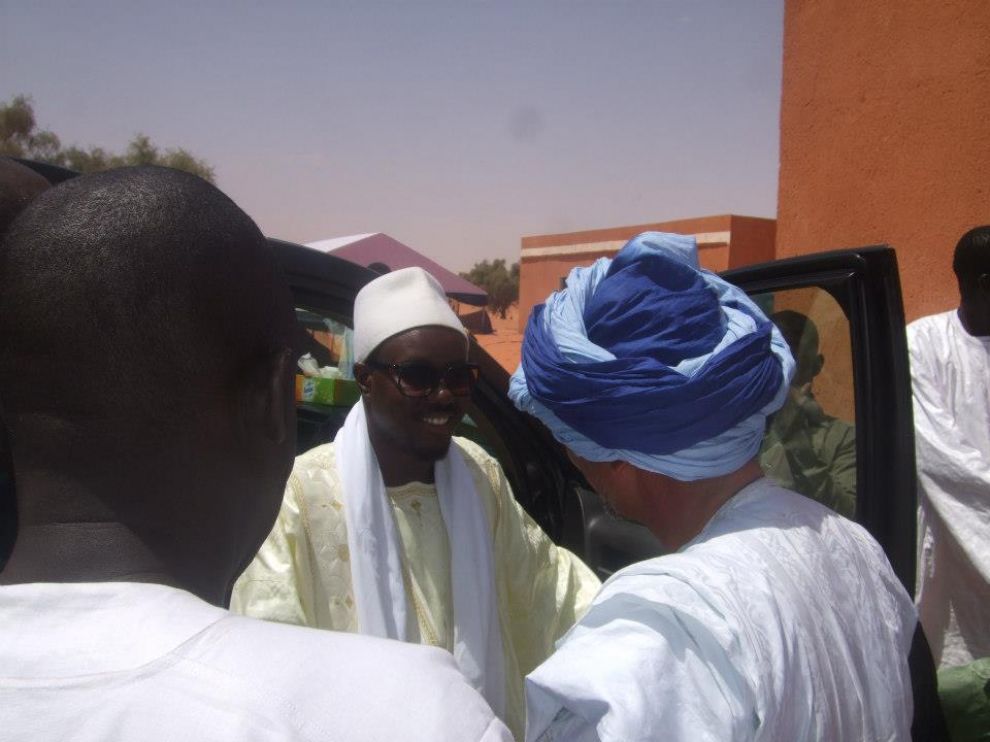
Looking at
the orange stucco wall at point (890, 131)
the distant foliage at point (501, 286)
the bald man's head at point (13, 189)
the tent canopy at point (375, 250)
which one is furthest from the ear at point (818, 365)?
the distant foliage at point (501, 286)

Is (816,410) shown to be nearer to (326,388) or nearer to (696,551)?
(696,551)

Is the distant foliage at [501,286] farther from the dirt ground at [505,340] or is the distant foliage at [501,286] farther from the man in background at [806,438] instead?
the man in background at [806,438]

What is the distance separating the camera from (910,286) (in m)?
7.06

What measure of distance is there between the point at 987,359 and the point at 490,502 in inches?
113

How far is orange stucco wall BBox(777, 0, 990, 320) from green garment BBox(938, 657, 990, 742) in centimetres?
493

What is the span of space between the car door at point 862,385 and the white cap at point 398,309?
0.97 m

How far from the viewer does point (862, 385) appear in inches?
81.4

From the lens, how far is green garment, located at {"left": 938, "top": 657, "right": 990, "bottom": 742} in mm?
2535

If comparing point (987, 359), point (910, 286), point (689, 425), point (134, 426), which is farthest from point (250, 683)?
point (910, 286)

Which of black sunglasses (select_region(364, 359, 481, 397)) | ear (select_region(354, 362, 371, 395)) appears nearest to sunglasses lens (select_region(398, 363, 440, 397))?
black sunglasses (select_region(364, 359, 481, 397))

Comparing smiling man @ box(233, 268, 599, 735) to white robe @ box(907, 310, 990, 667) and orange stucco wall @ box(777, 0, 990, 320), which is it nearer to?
white robe @ box(907, 310, 990, 667)

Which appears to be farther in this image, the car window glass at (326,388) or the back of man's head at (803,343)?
the car window glass at (326,388)

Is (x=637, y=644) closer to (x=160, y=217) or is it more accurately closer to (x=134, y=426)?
(x=134, y=426)

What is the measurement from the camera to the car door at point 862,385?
2.00 meters
